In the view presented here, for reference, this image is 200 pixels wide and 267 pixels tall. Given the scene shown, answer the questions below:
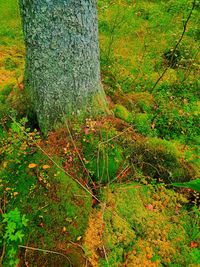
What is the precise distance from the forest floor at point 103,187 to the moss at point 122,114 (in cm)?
1

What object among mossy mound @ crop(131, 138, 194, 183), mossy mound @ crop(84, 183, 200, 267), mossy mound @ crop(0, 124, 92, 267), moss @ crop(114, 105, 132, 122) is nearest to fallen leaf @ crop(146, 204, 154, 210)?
Result: mossy mound @ crop(84, 183, 200, 267)

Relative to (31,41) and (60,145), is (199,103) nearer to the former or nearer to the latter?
(60,145)

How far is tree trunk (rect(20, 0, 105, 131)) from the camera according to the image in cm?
267

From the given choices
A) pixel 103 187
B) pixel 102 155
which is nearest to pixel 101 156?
pixel 102 155

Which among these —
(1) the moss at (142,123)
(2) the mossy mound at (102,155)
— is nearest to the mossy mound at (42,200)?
(2) the mossy mound at (102,155)

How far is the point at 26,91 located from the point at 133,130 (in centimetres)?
131

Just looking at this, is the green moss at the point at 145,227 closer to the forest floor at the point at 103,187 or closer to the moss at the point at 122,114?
the forest floor at the point at 103,187

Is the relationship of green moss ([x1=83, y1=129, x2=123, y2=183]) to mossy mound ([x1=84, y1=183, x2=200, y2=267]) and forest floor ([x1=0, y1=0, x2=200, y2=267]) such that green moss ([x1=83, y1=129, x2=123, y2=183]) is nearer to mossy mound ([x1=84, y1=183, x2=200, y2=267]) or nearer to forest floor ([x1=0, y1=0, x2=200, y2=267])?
forest floor ([x1=0, y1=0, x2=200, y2=267])

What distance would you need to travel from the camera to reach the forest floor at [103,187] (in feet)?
8.44

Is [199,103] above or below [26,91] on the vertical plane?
below

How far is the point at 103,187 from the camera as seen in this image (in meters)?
3.04

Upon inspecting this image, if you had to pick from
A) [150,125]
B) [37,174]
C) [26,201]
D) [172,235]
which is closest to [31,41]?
[37,174]

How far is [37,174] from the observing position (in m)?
2.88

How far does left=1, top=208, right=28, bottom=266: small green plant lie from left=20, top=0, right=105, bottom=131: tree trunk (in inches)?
41.6
